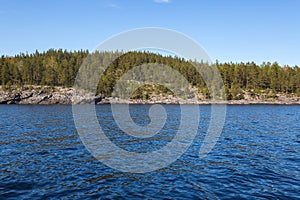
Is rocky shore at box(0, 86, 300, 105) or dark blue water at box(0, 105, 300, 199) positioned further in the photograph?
rocky shore at box(0, 86, 300, 105)

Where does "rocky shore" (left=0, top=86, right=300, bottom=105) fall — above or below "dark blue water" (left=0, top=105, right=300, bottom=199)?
above

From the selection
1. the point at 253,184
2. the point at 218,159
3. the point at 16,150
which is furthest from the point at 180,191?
the point at 16,150

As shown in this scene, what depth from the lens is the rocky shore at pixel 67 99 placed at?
154000mm

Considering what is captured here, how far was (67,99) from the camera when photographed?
16100 centimetres

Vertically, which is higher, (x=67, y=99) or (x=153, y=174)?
(x=67, y=99)

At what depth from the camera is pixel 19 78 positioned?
18550cm

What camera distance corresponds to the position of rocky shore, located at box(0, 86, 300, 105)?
15400 centimetres

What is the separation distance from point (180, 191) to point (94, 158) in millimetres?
13009

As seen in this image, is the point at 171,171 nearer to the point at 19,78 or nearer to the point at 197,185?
the point at 197,185

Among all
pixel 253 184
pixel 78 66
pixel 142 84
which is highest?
pixel 78 66

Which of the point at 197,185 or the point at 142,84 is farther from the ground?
the point at 142,84

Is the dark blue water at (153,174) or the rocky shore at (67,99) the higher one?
the rocky shore at (67,99)

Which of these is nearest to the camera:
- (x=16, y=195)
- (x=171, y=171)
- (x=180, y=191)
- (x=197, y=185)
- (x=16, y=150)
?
(x=16, y=195)

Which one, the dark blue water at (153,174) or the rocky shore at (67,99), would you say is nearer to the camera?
the dark blue water at (153,174)
